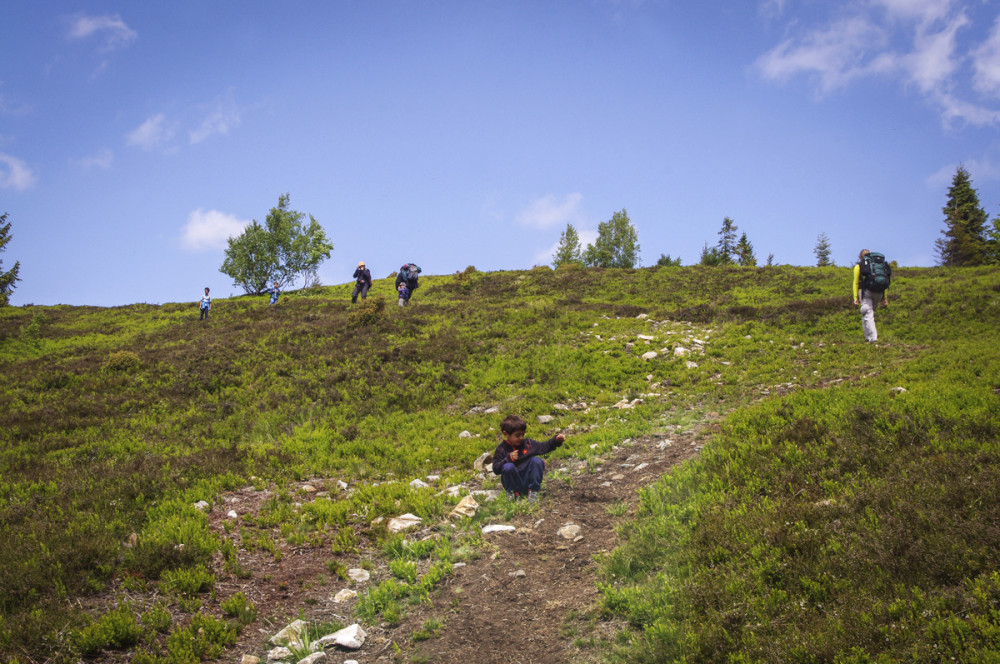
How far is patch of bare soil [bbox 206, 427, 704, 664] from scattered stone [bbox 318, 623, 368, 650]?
7 cm

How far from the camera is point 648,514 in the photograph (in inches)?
290

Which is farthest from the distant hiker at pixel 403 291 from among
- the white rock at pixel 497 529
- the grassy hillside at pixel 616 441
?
the white rock at pixel 497 529

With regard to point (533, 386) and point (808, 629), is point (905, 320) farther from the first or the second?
point (808, 629)

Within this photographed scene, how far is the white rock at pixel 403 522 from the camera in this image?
8.35 metres

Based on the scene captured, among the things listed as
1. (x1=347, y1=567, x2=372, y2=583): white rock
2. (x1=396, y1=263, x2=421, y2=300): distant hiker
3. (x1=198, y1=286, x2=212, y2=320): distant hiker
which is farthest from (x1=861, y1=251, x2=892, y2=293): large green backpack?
(x1=198, y1=286, x2=212, y2=320): distant hiker

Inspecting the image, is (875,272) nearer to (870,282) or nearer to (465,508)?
(870,282)

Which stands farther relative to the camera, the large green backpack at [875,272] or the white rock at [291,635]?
the large green backpack at [875,272]

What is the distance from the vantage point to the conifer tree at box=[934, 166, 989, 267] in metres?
48.6

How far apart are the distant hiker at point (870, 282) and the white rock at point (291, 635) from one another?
17.1 m

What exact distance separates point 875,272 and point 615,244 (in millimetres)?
74930

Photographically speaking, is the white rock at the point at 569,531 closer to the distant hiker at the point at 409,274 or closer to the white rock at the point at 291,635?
the white rock at the point at 291,635

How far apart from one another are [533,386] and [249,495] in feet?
27.6

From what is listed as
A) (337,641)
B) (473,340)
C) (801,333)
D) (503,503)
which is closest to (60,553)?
(337,641)

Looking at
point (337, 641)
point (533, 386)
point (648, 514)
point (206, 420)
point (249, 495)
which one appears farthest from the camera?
point (533, 386)
